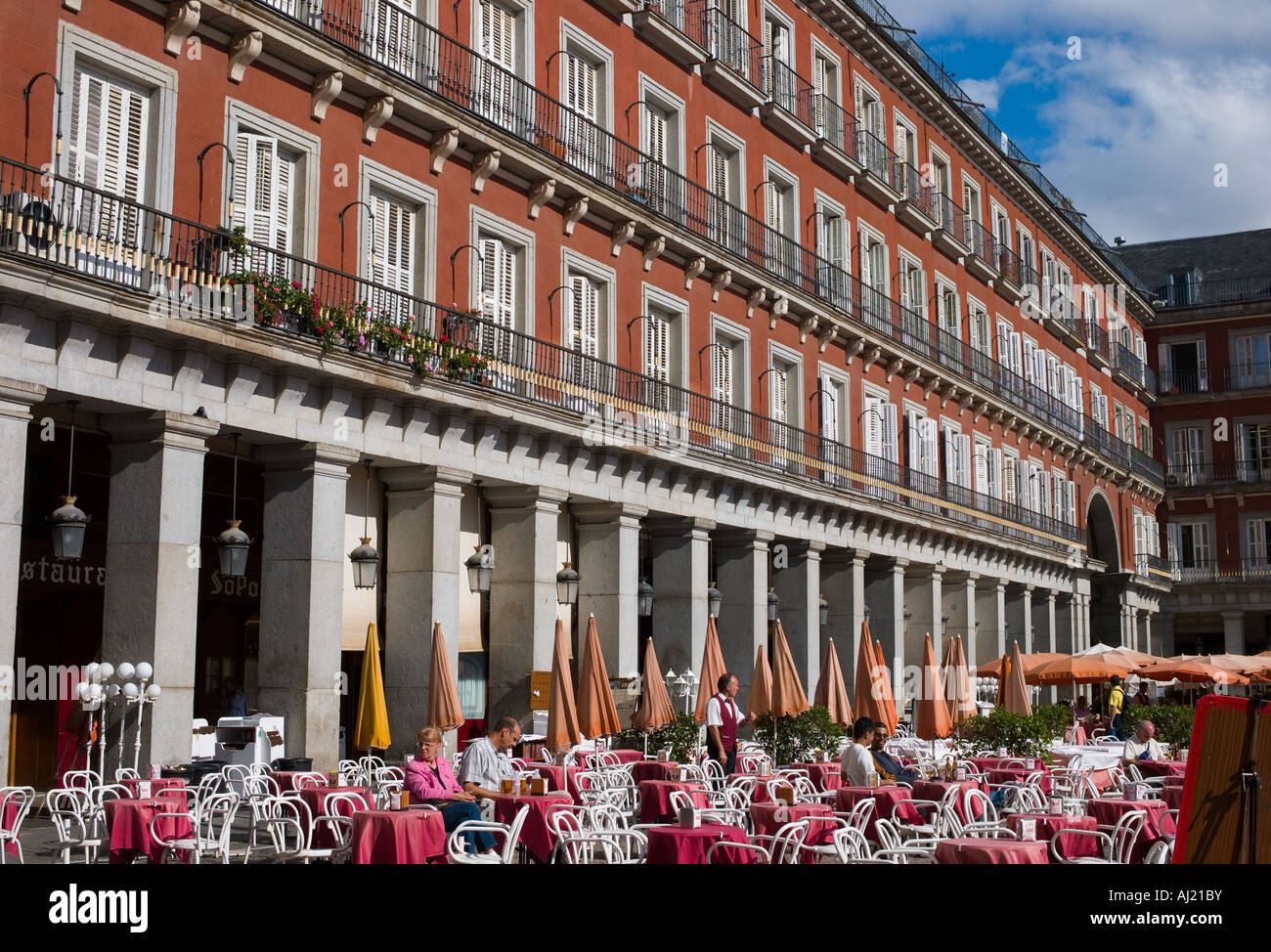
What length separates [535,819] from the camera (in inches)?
474

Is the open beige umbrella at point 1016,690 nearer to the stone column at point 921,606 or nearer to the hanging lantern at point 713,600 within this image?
the hanging lantern at point 713,600

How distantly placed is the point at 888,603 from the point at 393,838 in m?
25.5

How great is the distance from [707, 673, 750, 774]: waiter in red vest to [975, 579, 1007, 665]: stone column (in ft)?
82.6

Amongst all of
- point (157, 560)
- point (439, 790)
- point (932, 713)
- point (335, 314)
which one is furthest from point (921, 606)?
point (439, 790)

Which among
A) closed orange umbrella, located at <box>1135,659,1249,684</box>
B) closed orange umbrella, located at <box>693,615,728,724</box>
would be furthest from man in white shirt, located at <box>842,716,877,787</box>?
closed orange umbrella, located at <box>1135,659,1249,684</box>

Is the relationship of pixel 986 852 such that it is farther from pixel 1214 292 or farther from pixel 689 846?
pixel 1214 292

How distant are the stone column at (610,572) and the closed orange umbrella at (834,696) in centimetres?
354

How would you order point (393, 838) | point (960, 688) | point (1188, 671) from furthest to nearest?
1. point (1188, 671)
2. point (960, 688)
3. point (393, 838)

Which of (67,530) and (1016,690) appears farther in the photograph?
(1016,690)

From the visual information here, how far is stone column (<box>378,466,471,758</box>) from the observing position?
785 inches

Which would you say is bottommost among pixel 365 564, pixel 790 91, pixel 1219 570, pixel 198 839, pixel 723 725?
pixel 198 839
